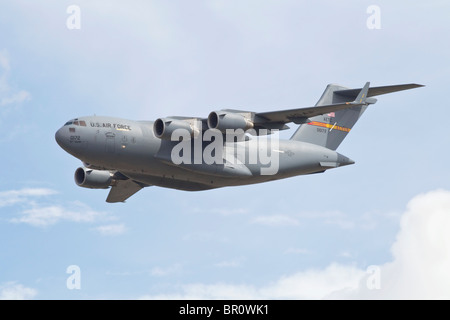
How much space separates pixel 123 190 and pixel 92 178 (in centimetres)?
147

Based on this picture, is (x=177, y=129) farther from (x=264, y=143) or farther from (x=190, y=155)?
(x=264, y=143)

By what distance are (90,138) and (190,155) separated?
3226mm

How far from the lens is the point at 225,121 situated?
80.1 ft

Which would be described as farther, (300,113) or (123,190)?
(123,190)

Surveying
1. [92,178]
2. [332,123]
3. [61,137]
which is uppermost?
[332,123]

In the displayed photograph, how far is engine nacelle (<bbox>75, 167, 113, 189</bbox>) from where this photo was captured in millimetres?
28062

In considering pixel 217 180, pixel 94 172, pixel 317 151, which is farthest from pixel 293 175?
pixel 94 172

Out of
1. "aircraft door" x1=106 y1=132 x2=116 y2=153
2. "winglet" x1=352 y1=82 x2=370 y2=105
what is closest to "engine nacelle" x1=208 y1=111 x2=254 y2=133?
"aircraft door" x1=106 y1=132 x2=116 y2=153

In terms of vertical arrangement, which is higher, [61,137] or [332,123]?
[332,123]

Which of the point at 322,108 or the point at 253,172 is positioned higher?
the point at 322,108

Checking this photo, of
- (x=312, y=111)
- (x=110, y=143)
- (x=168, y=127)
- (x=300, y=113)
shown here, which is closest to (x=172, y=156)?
(x=168, y=127)

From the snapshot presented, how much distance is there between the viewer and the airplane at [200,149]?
24062 millimetres

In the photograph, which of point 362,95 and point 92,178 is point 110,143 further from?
point 362,95

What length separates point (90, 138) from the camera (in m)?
23.9
